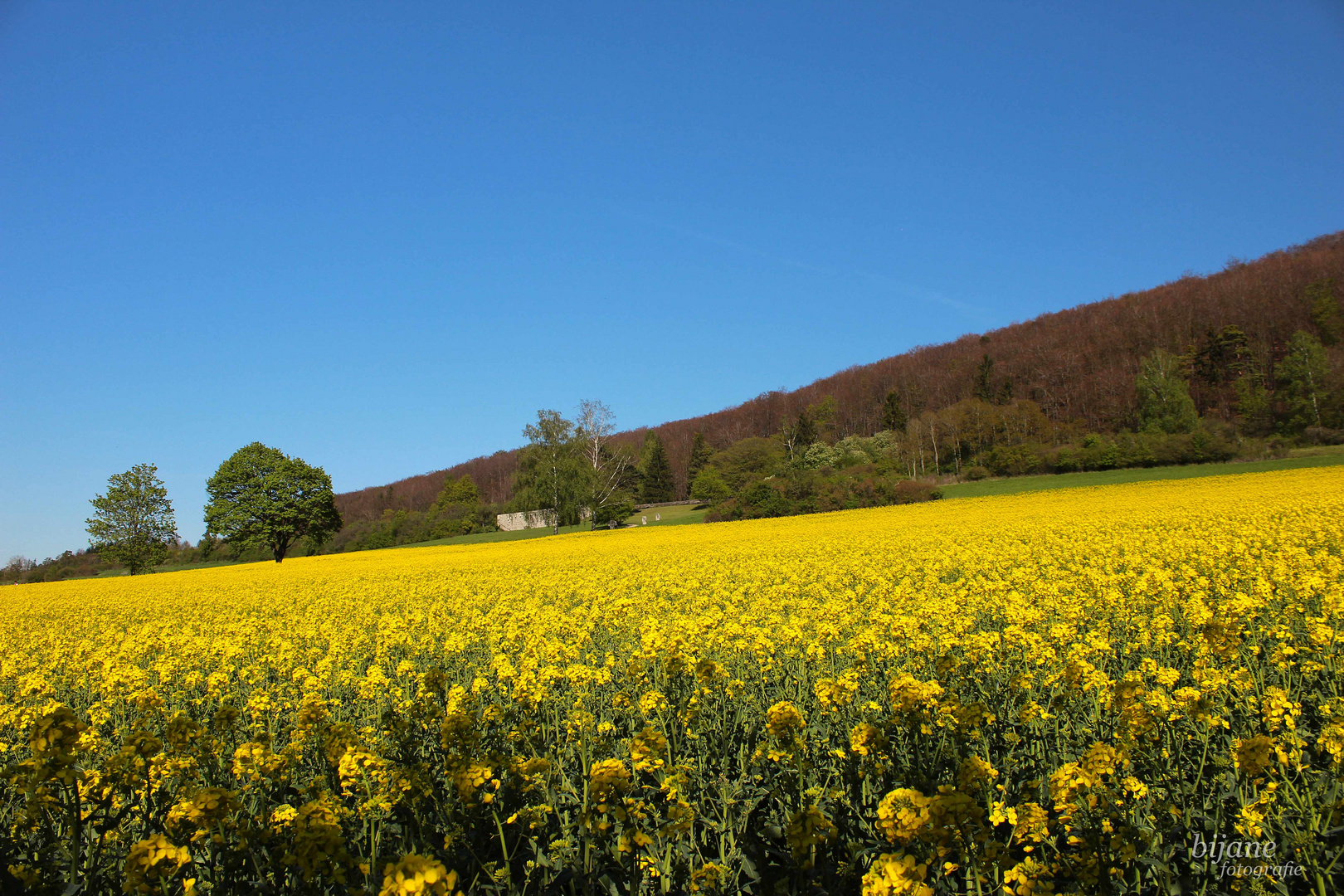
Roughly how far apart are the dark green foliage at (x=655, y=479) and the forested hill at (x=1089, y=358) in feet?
39.2

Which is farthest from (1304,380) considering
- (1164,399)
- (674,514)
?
(674,514)

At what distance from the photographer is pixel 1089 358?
91750 millimetres

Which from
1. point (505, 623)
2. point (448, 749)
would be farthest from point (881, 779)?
point (505, 623)

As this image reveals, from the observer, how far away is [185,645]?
9172 mm

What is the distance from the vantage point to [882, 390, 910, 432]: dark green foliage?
307 feet

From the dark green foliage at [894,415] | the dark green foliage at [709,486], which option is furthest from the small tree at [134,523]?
the dark green foliage at [894,415]

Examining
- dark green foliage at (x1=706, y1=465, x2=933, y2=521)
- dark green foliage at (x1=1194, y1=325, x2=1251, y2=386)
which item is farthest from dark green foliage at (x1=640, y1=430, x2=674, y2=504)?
dark green foliage at (x1=1194, y1=325, x2=1251, y2=386)

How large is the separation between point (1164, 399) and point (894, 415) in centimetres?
3418

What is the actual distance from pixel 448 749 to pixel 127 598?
82.9ft

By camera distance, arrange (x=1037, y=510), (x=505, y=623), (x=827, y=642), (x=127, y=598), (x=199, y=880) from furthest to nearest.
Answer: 1. (x=1037, y=510)
2. (x=127, y=598)
3. (x=505, y=623)
4. (x=827, y=642)
5. (x=199, y=880)

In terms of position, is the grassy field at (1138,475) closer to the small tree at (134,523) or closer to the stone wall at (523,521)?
the stone wall at (523,521)

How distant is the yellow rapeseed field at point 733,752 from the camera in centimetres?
278

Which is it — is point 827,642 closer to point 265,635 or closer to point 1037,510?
point 265,635

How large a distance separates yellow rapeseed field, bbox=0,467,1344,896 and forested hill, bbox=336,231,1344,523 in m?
74.1
